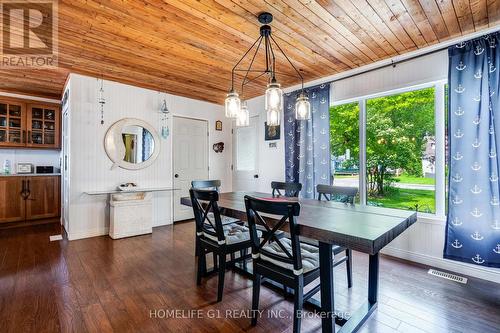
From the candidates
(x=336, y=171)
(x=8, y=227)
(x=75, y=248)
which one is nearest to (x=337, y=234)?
(x=336, y=171)

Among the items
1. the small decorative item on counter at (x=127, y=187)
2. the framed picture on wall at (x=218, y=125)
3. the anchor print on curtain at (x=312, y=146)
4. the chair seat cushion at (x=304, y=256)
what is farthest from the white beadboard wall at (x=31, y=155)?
the chair seat cushion at (x=304, y=256)

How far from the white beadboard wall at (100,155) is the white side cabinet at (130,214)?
0.99 ft

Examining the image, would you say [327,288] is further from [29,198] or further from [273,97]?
[29,198]

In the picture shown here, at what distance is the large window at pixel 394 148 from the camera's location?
291cm

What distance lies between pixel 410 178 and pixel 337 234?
91.4 inches

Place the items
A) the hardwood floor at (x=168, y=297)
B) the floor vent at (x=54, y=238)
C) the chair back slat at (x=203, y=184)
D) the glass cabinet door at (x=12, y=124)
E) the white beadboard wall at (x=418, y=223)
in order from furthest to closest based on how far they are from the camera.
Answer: the glass cabinet door at (x=12, y=124)
the floor vent at (x=54, y=238)
the chair back slat at (x=203, y=184)
the white beadboard wall at (x=418, y=223)
the hardwood floor at (x=168, y=297)

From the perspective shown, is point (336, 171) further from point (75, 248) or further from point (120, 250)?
point (75, 248)

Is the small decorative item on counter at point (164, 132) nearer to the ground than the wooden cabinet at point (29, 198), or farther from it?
farther from it

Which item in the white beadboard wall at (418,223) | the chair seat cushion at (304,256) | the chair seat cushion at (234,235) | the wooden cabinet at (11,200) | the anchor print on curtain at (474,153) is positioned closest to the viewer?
the chair seat cushion at (304,256)

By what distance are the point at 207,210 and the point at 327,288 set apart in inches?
46.1

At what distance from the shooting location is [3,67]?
133 inches

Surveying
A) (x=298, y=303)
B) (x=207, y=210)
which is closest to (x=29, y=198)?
(x=207, y=210)

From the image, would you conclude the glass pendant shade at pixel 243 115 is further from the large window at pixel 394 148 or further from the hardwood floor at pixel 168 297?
the large window at pixel 394 148

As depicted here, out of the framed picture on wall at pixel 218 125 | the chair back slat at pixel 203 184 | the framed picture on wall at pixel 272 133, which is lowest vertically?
the chair back slat at pixel 203 184
